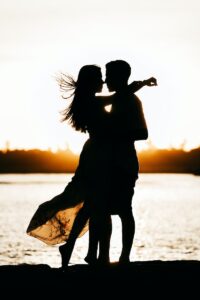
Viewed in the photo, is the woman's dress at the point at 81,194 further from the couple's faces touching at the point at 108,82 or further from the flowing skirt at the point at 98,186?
the couple's faces touching at the point at 108,82

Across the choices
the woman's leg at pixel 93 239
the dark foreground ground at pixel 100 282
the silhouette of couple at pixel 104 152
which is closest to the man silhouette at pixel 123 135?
the silhouette of couple at pixel 104 152

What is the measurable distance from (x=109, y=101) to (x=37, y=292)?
88.2 inches

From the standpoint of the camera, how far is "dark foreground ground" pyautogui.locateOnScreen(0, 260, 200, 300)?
589 cm

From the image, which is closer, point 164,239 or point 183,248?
point 183,248

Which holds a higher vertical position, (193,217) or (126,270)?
(126,270)

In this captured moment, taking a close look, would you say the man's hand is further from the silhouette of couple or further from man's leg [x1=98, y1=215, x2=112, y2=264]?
man's leg [x1=98, y1=215, x2=112, y2=264]

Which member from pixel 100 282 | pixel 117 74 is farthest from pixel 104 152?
pixel 100 282

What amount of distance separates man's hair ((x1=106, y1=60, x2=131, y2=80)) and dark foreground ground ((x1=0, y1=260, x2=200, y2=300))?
2157 millimetres

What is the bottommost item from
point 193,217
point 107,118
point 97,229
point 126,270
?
point 193,217

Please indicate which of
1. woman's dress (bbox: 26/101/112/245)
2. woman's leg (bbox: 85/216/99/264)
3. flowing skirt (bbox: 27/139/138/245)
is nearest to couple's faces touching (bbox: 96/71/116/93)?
woman's dress (bbox: 26/101/112/245)

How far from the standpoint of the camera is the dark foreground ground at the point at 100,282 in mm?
5891

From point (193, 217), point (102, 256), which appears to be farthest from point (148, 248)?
point (102, 256)

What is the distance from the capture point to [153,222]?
267 ft

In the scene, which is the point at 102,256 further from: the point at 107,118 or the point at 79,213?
the point at 107,118
